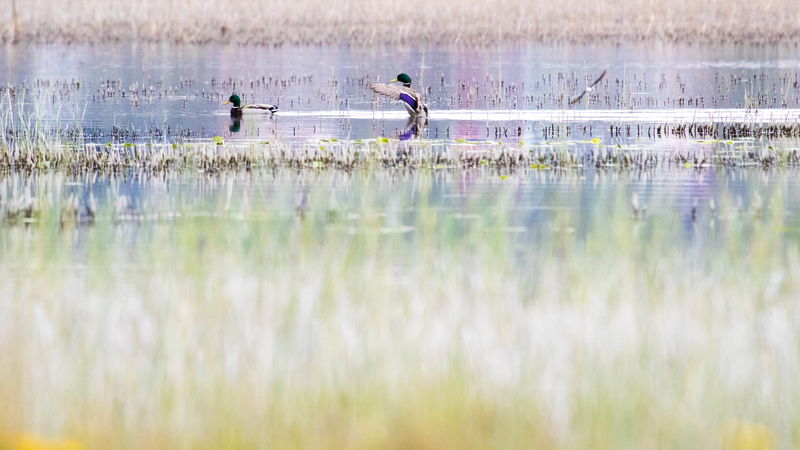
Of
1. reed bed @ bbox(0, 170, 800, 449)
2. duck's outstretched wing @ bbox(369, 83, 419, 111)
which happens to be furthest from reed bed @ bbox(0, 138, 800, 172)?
duck's outstretched wing @ bbox(369, 83, 419, 111)

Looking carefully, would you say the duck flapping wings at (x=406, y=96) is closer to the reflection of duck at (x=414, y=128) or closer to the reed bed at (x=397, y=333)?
the reflection of duck at (x=414, y=128)

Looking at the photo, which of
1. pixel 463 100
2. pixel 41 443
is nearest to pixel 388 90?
pixel 463 100

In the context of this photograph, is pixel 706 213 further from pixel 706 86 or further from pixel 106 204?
pixel 706 86

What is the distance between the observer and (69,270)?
919 centimetres

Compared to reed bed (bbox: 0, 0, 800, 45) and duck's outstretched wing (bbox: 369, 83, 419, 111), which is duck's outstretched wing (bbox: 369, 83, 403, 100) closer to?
duck's outstretched wing (bbox: 369, 83, 419, 111)

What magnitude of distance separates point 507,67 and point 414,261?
25.0 metres

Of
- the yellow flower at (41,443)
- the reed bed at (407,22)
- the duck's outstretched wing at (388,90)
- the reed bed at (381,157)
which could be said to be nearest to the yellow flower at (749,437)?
the yellow flower at (41,443)

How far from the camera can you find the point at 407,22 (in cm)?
4488

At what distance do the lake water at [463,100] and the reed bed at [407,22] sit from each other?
190 centimetres

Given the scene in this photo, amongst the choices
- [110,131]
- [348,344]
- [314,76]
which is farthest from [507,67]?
[348,344]

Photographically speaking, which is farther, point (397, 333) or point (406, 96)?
point (406, 96)

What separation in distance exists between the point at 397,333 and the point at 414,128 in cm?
1439

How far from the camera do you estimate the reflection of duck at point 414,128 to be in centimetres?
1984

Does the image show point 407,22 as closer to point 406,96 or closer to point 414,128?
point 406,96
